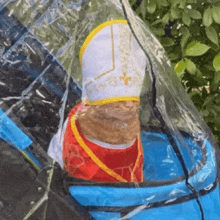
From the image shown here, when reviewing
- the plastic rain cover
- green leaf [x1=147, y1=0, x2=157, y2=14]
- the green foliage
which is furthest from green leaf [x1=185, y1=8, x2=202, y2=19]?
the plastic rain cover

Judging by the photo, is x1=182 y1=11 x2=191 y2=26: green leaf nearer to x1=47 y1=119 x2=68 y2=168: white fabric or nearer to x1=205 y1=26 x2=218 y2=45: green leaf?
x1=205 y1=26 x2=218 y2=45: green leaf

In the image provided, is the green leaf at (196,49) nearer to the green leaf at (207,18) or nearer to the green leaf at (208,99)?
the green leaf at (207,18)

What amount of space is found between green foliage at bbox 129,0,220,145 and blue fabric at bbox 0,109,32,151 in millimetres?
456

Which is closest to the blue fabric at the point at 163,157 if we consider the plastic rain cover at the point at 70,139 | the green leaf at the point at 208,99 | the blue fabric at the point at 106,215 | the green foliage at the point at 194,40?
the plastic rain cover at the point at 70,139

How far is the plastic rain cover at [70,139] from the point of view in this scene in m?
0.70

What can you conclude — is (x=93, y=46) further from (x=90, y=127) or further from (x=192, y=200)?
(x=192, y=200)

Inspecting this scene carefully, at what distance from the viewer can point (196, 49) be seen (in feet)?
3.11

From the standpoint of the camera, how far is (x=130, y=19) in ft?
2.27

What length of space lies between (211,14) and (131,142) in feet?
1.61

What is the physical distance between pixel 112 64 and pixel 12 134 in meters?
0.27

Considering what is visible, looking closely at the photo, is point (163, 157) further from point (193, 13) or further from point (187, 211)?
point (193, 13)

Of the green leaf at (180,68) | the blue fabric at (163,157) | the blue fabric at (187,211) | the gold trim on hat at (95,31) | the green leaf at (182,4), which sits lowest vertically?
the blue fabric at (187,211)

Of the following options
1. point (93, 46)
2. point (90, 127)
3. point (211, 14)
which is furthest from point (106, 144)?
point (211, 14)

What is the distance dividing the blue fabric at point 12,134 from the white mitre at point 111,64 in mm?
179
